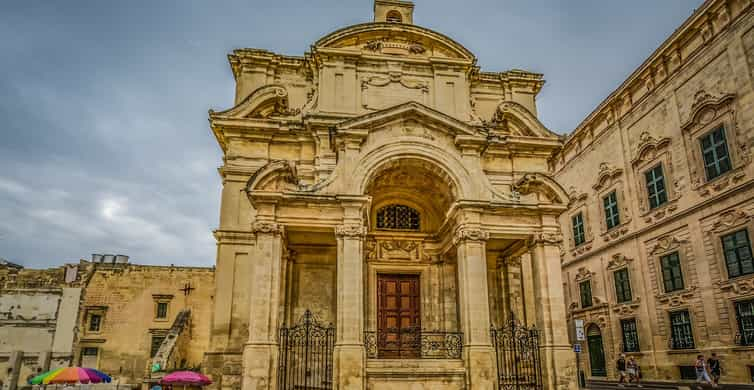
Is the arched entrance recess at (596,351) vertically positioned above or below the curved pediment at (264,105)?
below

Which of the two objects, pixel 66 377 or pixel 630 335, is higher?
pixel 630 335

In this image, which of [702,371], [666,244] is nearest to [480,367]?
[702,371]

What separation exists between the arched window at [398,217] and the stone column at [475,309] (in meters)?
3.19

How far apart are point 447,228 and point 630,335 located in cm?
1318

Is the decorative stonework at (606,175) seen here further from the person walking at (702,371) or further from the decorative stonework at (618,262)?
the person walking at (702,371)

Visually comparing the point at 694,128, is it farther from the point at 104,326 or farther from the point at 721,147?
the point at 104,326

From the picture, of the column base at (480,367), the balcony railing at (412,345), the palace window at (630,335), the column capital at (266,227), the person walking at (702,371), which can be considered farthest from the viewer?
the palace window at (630,335)

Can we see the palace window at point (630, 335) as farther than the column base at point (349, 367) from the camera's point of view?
Yes

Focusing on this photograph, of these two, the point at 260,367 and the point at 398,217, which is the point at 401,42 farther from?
the point at 260,367

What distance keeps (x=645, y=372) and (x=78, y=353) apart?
28527mm

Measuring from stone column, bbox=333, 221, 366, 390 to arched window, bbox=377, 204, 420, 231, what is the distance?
382cm

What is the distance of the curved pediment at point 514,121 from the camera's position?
56.2ft

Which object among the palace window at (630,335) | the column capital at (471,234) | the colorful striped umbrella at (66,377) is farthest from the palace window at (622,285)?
the colorful striped umbrella at (66,377)

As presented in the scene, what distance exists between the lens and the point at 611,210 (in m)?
24.5
